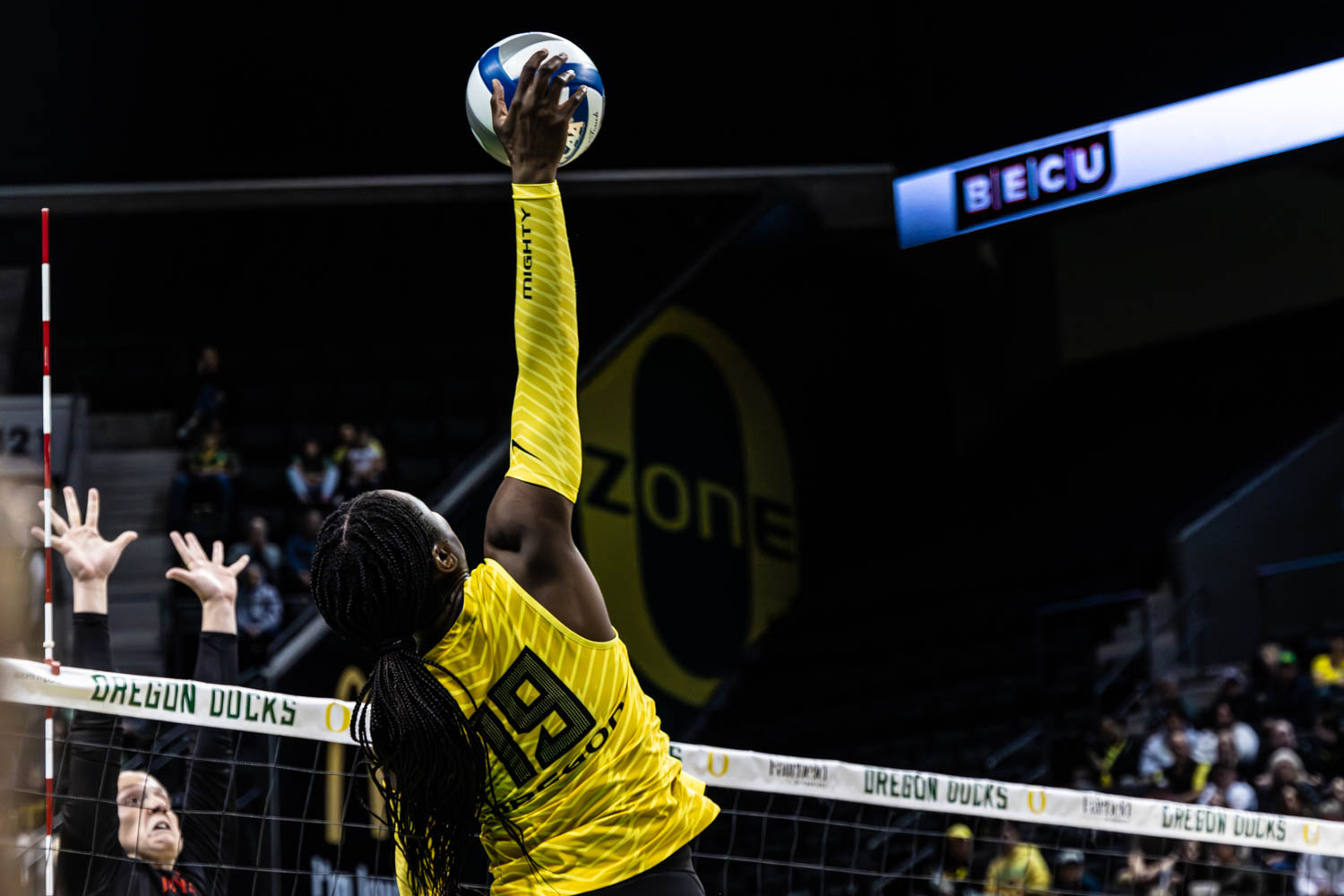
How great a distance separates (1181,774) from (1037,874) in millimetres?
2234

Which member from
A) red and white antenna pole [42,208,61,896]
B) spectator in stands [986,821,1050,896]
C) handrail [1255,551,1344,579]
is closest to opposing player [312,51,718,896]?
red and white antenna pole [42,208,61,896]

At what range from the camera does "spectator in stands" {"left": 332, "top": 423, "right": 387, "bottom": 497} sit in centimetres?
1559

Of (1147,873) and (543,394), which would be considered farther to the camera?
(1147,873)

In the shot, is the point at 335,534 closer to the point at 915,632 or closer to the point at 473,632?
the point at 473,632

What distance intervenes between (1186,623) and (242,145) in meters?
11.2

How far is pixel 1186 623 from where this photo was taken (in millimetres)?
17906

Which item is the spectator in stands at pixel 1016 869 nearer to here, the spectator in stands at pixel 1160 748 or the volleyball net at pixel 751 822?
the volleyball net at pixel 751 822

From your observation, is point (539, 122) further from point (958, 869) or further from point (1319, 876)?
point (1319, 876)

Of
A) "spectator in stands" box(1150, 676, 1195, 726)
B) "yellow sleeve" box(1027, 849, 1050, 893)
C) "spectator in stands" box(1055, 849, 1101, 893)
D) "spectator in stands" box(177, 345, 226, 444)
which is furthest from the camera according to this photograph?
"spectator in stands" box(177, 345, 226, 444)

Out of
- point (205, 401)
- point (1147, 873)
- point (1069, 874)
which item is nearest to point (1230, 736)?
point (1147, 873)

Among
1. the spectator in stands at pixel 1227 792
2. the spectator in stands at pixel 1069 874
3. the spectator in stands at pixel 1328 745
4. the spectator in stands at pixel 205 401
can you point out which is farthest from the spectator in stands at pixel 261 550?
the spectator in stands at pixel 1328 745

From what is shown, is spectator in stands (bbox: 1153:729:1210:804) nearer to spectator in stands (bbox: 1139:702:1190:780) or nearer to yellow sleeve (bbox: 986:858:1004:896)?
spectator in stands (bbox: 1139:702:1190:780)

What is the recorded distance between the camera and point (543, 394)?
2750 millimetres

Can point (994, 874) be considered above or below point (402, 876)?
below
